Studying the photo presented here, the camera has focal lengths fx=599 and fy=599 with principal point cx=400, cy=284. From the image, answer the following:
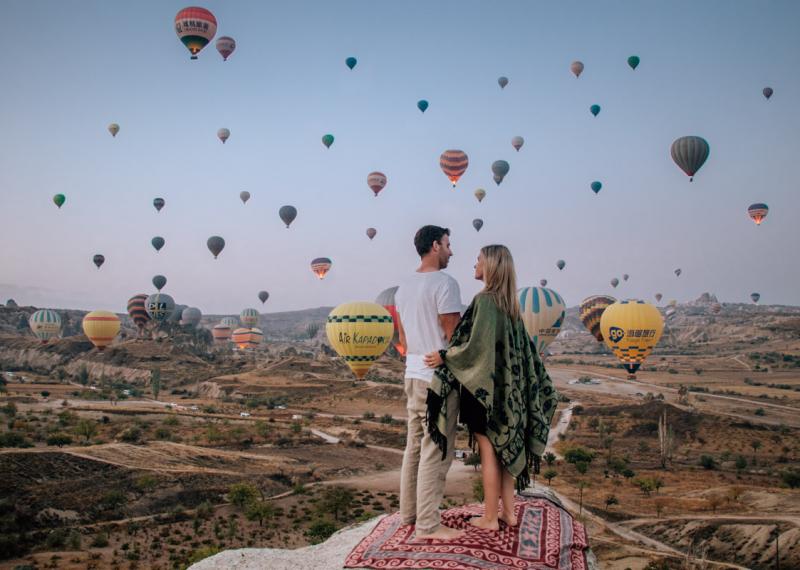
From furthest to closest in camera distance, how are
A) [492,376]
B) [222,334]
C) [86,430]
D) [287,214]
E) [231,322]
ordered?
[231,322], [222,334], [287,214], [86,430], [492,376]

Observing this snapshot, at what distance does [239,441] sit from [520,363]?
113 feet

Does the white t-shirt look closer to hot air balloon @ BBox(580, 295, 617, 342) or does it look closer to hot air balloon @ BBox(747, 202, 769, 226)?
hot air balloon @ BBox(580, 295, 617, 342)

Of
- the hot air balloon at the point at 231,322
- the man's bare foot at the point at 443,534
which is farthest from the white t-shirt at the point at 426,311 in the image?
the hot air balloon at the point at 231,322

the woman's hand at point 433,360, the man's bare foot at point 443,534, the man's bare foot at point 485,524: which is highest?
the woman's hand at point 433,360

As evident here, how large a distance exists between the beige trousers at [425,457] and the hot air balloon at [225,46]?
4439cm

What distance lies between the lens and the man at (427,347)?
499 centimetres

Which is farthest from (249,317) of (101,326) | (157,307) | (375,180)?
(375,180)

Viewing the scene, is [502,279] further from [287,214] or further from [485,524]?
[287,214]

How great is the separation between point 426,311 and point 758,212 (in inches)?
2741

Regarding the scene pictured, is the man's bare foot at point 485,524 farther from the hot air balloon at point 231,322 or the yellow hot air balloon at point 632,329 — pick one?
the hot air balloon at point 231,322

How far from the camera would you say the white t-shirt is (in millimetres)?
5016

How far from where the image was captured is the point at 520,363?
5.01 m

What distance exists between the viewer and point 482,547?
4.84 metres

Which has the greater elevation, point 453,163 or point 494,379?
point 453,163
